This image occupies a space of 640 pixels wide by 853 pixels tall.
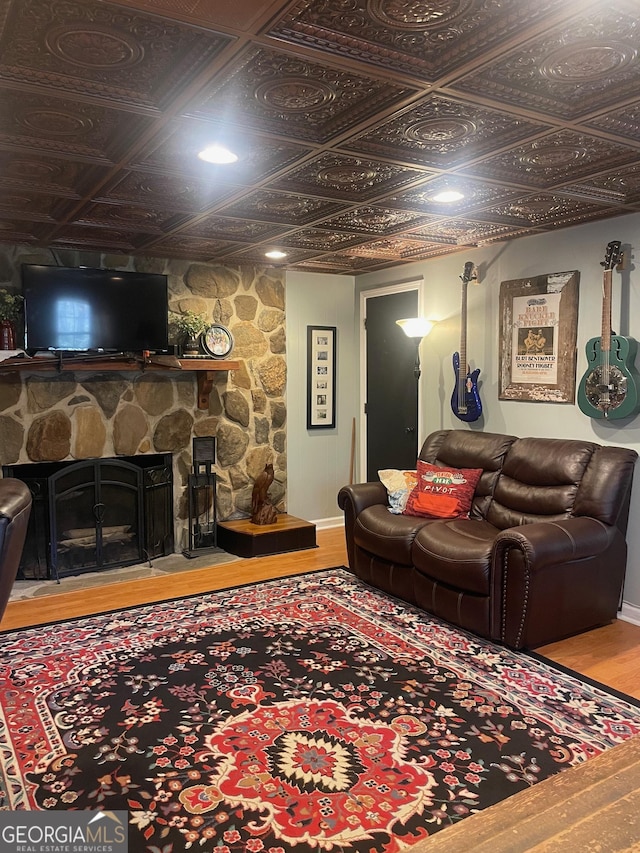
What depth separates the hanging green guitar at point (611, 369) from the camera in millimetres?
3807

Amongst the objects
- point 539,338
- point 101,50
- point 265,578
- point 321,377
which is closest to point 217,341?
point 321,377

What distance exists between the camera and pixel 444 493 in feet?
14.3

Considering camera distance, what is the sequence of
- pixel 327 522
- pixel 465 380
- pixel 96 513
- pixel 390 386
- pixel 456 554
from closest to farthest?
pixel 456 554
pixel 96 513
pixel 465 380
pixel 390 386
pixel 327 522

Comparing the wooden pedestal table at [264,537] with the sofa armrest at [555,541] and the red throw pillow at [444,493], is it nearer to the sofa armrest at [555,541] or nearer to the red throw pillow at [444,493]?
the red throw pillow at [444,493]

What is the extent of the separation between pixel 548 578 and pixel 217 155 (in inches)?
99.9

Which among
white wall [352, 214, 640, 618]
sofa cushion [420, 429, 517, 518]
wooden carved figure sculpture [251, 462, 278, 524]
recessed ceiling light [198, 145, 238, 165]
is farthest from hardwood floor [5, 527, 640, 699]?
recessed ceiling light [198, 145, 238, 165]

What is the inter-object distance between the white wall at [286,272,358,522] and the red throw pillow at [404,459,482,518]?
1.78 m

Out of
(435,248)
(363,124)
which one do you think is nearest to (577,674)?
(363,124)

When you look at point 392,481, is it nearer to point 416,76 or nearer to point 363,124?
point 363,124

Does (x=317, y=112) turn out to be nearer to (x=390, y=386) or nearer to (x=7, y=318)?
(x=7, y=318)

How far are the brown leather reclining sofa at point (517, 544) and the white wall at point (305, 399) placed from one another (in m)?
1.51

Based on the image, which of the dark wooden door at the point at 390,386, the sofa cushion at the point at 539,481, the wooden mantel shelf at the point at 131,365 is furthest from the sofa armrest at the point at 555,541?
the wooden mantel shelf at the point at 131,365

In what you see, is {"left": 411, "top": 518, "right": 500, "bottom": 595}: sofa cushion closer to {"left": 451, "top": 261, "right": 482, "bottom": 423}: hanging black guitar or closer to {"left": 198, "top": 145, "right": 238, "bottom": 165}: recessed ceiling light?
{"left": 451, "top": 261, "right": 482, "bottom": 423}: hanging black guitar

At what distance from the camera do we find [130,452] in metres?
5.10
